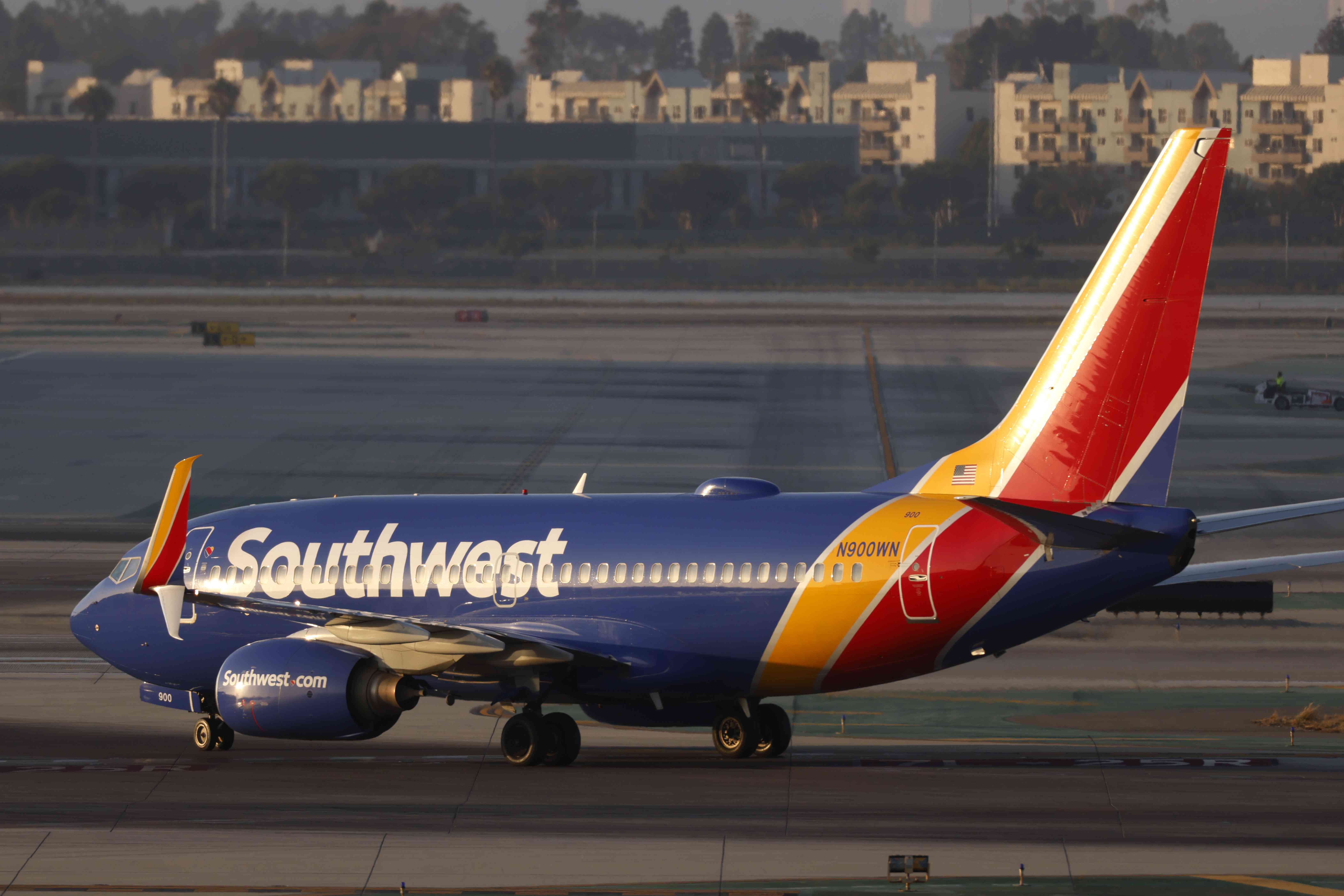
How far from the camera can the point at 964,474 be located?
87.2 feet

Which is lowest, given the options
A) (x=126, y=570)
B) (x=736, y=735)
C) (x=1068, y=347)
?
(x=736, y=735)

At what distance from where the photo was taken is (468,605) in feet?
91.9

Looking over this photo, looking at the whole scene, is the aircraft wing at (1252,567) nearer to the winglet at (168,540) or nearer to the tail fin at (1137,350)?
the tail fin at (1137,350)

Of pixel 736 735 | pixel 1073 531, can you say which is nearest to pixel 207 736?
pixel 736 735

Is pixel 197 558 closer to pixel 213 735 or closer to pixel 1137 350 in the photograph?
pixel 213 735

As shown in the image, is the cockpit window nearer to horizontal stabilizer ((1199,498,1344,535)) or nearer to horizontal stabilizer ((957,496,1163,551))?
horizontal stabilizer ((957,496,1163,551))

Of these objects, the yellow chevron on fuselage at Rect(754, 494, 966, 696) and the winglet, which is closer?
the yellow chevron on fuselage at Rect(754, 494, 966, 696)

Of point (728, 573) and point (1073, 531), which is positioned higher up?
point (1073, 531)

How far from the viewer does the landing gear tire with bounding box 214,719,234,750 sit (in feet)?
96.1

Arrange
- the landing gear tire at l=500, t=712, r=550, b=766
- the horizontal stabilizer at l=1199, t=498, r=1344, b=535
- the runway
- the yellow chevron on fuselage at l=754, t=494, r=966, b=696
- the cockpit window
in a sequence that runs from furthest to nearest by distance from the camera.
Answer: the cockpit window → the landing gear tire at l=500, t=712, r=550, b=766 → the yellow chevron on fuselage at l=754, t=494, r=966, b=696 → the horizontal stabilizer at l=1199, t=498, r=1344, b=535 → the runway

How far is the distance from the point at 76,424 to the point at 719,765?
180 feet

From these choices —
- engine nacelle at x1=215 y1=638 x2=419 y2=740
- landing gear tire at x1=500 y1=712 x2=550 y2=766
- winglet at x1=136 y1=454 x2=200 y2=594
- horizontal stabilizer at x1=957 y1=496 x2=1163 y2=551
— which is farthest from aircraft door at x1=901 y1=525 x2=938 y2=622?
winglet at x1=136 y1=454 x2=200 y2=594

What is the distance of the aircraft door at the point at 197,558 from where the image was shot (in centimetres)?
2989

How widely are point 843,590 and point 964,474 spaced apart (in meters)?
2.76
